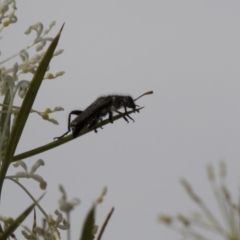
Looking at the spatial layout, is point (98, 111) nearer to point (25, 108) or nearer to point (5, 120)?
point (5, 120)

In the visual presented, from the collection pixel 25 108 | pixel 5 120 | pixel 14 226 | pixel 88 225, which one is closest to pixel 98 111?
pixel 5 120

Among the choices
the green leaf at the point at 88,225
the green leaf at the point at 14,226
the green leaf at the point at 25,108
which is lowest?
the green leaf at the point at 88,225

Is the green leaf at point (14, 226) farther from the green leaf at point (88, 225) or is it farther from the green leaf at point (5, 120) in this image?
the green leaf at point (5, 120)

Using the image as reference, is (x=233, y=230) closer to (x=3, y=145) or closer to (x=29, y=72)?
(x=3, y=145)

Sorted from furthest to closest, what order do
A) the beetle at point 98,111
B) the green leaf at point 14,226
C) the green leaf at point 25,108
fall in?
the beetle at point 98,111 < the green leaf at point 25,108 < the green leaf at point 14,226

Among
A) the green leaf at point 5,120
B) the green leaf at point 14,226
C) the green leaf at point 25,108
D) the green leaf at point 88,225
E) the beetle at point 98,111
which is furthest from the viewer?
the beetle at point 98,111

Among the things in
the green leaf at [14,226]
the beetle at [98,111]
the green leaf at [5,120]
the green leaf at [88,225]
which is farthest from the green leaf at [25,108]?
the green leaf at [88,225]

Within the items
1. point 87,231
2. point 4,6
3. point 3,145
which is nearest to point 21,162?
point 3,145

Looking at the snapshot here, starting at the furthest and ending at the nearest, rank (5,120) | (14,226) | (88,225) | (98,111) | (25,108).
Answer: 1. (98,111)
2. (5,120)
3. (25,108)
4. (14,226)
5. (88,225)

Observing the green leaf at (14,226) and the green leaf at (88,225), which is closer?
the green leaf at (88,225)
